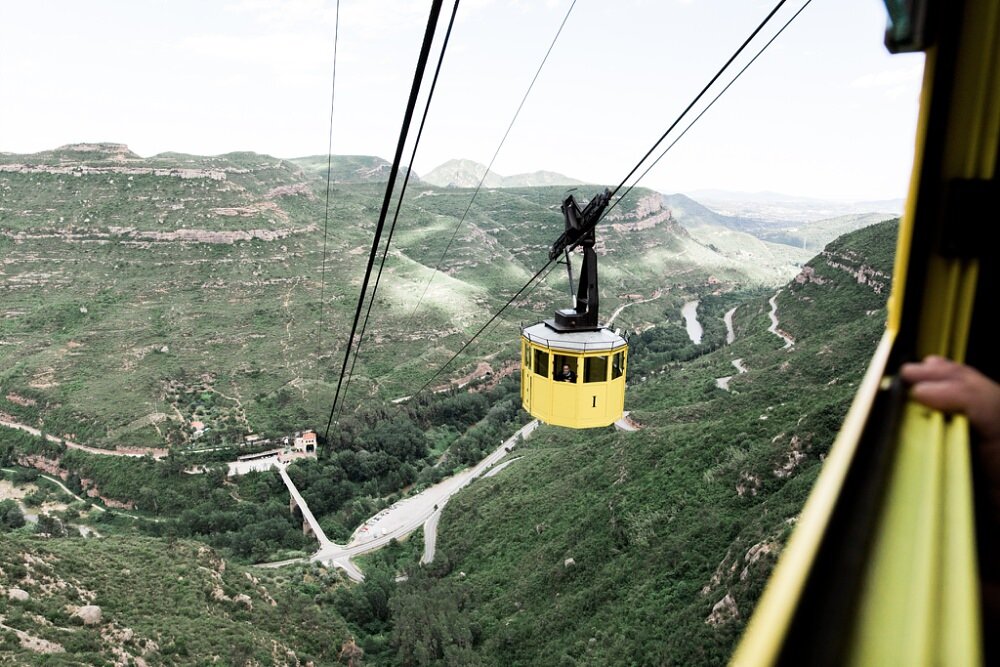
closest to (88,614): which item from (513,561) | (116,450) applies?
(513,561)

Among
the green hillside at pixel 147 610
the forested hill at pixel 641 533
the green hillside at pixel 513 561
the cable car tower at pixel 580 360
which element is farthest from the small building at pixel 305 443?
the cable car tower at pixel 580 360

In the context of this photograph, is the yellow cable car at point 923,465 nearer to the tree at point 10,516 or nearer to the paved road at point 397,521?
the paved road at point 397,521

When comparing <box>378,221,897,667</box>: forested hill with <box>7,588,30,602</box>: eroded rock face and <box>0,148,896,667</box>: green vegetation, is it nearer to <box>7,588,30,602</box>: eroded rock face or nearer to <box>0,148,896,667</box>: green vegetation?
<box>0,148,896,667</box>: green vegetation

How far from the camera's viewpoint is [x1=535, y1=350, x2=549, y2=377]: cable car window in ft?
31.5

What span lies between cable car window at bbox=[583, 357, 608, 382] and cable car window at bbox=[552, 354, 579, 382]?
0.18m

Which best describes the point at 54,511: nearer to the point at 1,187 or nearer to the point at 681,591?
the point at 681,591

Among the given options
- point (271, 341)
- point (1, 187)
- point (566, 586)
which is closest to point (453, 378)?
point (271, 341)

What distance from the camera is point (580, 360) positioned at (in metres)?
9.33

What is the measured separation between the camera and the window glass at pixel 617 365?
954cm

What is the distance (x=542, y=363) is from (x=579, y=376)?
0.73 metres

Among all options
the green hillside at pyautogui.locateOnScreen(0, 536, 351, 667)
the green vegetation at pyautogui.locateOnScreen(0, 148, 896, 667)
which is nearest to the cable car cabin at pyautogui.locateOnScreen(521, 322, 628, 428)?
the green vegetation at pyautogui.locateOnScreen(0, 148, 896, 667)

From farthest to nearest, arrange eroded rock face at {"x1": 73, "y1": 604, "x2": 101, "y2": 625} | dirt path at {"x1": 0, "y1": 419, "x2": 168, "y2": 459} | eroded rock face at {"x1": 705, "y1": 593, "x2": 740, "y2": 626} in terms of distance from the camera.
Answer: dirt path at {"x1": 0, "y1": 419, "x2": 168, "y2": 459} < eroded rock face at {"x1": 73, "y1": 604, "x2": 101, "y2": 625} < eroded rock face at {"x1": 705, "y1": 593, "x2": 740, "y2": 626}

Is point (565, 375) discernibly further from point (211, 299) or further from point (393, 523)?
point (211, 299)

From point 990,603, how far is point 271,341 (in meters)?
58.7
